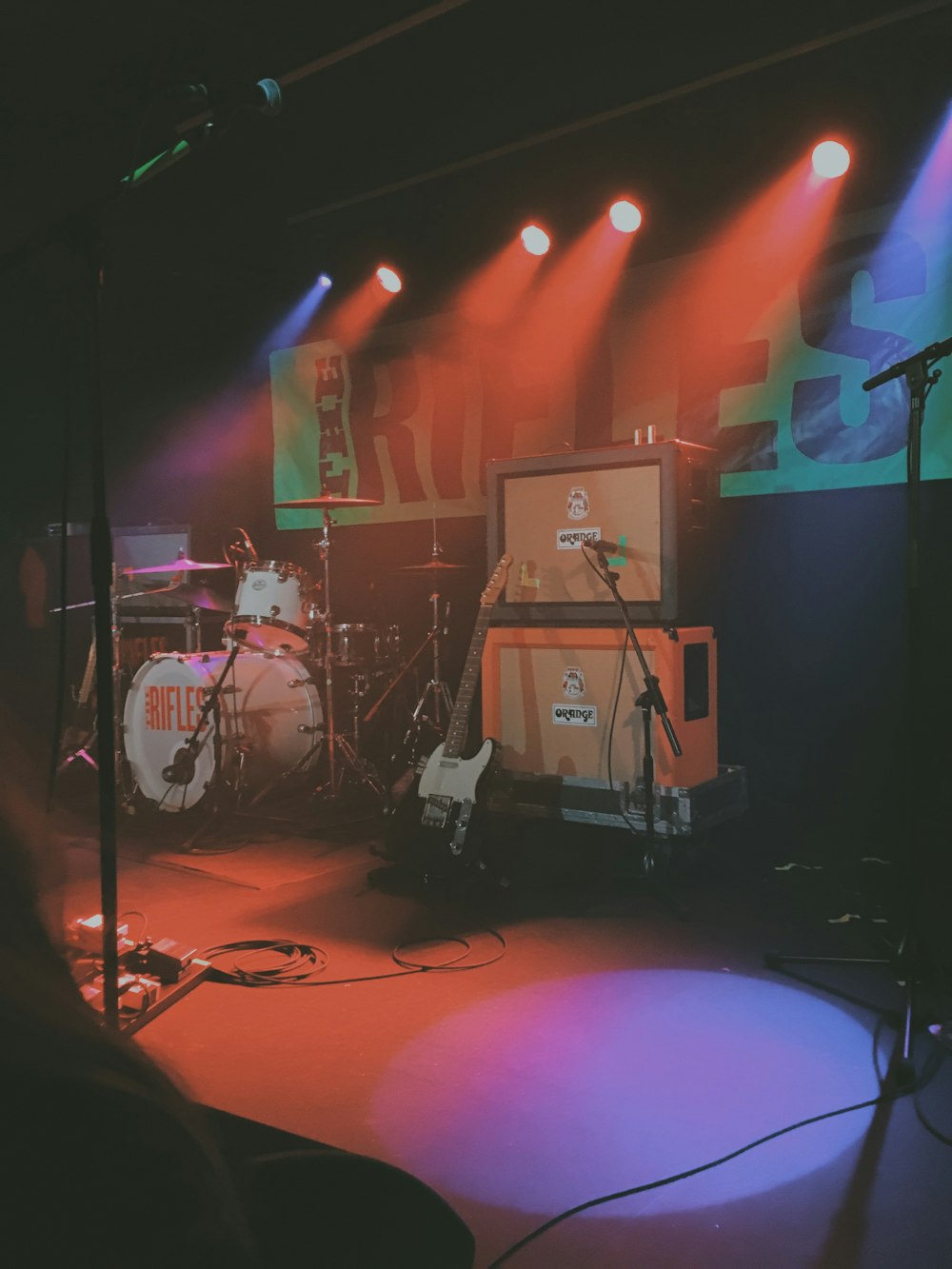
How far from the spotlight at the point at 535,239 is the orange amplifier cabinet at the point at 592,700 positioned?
2.09 m

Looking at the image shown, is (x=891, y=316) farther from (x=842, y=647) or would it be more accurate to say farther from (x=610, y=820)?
(x=610, y=820)

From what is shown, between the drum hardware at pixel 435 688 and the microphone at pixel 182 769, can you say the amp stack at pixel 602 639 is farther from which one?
the microphone at pixel 182 769

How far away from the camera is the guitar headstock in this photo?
436cm

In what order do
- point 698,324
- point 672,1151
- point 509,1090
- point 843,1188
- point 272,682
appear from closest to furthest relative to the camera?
point 843,1188 < point 672,1151 < point 509,1090 < point 698,324 < point 272,682

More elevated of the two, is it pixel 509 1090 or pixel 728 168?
pixel 728 168

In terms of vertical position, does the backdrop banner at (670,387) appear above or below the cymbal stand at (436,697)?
above

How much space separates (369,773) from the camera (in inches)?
221

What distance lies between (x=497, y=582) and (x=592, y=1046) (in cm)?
222

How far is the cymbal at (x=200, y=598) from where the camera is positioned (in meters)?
5.32

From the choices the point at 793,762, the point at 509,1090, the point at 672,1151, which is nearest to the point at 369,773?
the point at 793,762

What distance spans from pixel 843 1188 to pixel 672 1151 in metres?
0.33

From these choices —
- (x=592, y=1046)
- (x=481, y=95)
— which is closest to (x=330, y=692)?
(x=481, y=95)

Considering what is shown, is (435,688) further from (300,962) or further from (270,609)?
(300,962)

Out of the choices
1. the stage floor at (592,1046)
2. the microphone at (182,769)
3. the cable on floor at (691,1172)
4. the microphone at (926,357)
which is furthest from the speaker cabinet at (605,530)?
the cable on floor at (691,1172)
